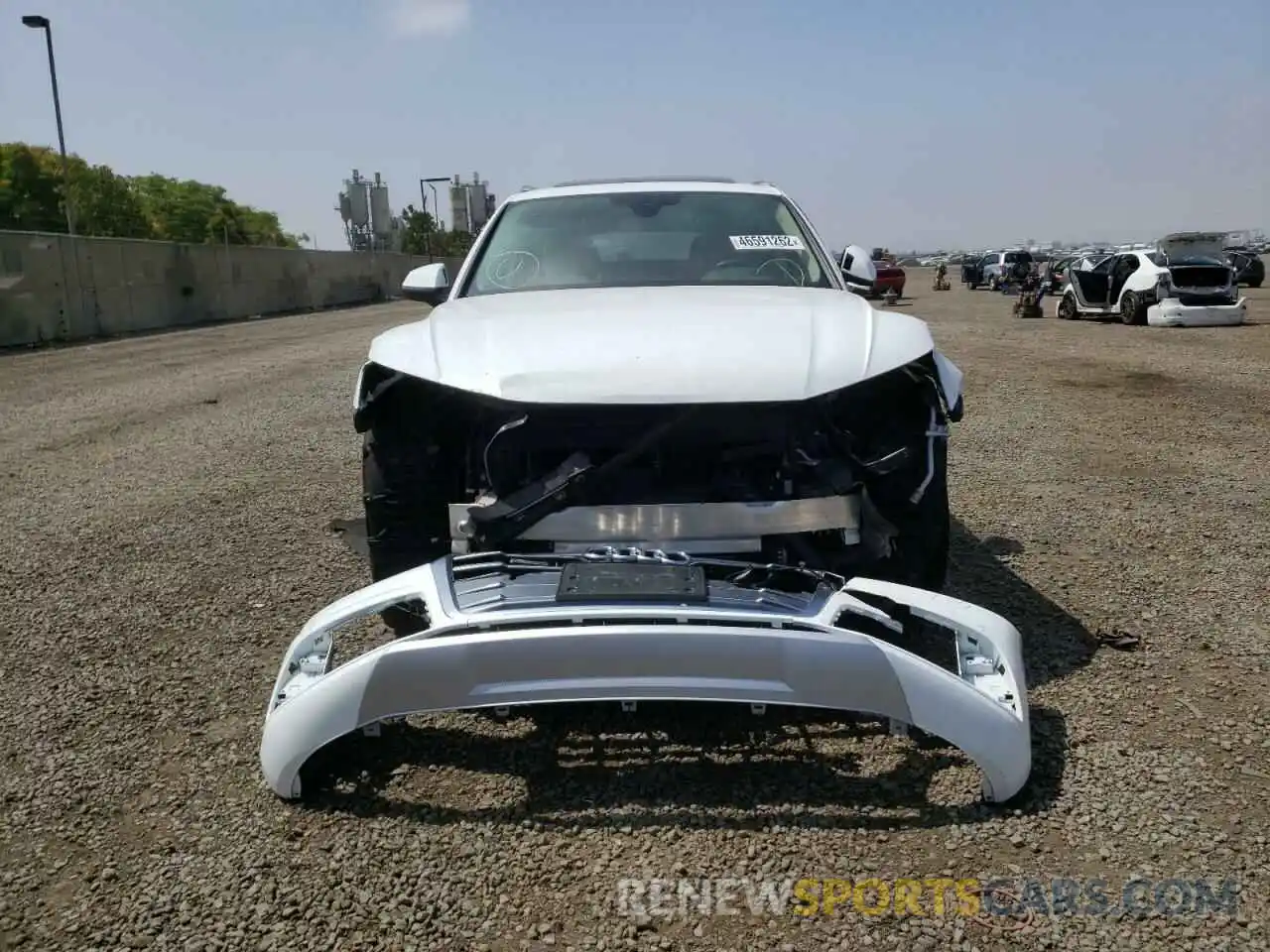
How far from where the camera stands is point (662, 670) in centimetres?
223

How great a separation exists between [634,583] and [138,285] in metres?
24.0

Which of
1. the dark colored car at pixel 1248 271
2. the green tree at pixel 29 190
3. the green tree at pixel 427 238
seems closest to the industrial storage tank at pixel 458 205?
the green tree at pixel 427 238

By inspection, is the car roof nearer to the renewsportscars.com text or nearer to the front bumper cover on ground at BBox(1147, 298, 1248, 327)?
the renewsportscars.com text

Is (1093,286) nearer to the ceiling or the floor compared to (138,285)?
nearer to the floor

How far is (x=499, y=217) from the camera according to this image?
4441mm

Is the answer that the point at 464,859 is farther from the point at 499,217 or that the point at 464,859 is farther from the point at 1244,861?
the point at 499,217

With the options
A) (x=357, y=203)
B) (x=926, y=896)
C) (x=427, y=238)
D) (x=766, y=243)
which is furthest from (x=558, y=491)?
(x=427, y=238)

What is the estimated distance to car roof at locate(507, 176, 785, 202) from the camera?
14.7 feet

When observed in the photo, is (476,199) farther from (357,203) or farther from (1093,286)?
(1093,286)

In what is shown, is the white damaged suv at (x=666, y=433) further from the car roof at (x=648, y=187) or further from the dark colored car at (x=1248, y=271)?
the dark colored car at (x=1248, y=271)

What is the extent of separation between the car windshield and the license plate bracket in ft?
5.50

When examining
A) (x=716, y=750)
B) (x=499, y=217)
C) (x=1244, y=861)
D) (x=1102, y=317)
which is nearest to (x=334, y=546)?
(x=499, y=217)

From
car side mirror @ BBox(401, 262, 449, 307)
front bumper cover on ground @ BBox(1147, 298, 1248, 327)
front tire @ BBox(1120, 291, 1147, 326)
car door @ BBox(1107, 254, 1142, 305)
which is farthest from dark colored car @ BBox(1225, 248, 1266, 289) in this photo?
car side mirror @ BBox(401, 262, 449, 307)

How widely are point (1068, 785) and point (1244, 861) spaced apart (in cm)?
42
